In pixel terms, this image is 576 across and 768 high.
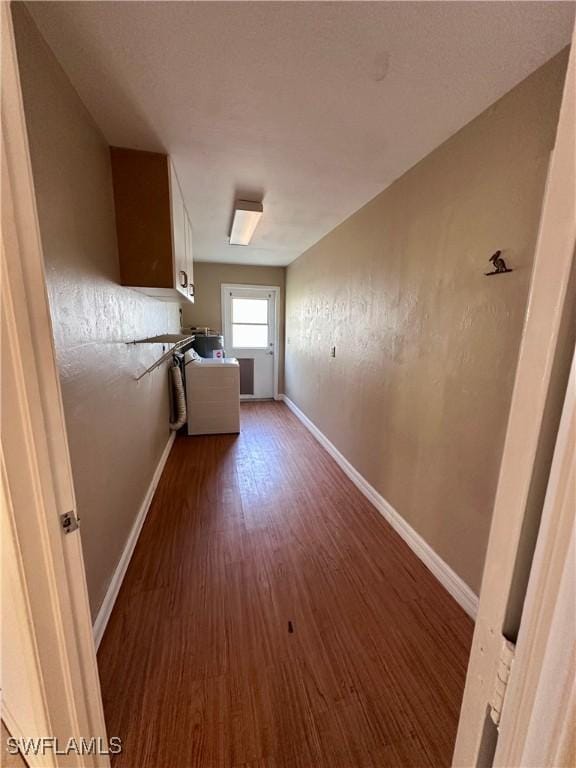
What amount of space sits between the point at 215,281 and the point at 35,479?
460 centimetres

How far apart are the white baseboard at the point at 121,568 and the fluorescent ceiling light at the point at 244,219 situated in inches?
89.6

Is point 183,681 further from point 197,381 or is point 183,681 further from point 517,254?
point 197,381

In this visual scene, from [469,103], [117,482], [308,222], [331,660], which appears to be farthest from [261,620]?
[308,222]

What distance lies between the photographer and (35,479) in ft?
2.15

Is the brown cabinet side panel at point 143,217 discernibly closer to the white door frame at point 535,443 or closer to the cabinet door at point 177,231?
the cabinet door at point 177,231

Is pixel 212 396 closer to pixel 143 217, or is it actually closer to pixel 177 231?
pixel 177 231

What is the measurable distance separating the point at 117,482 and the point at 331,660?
Result: 132 centimetres

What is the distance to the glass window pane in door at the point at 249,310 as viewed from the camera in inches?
198

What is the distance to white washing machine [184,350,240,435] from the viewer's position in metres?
3.62

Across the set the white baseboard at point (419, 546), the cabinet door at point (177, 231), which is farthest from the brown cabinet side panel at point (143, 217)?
the white baseboard at point (419, 546)

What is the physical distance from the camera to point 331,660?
1.25 meters

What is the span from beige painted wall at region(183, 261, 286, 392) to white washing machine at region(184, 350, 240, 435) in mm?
1394

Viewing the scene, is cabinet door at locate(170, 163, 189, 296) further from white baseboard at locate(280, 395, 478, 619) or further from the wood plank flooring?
white baseboard at locate(280, 395, 478, 619)

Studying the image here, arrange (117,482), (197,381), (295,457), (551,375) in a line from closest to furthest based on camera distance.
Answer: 1. (551,375)
2. (117,482)
3. (295,457)
4. (197,381)
